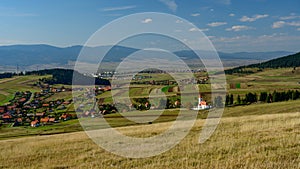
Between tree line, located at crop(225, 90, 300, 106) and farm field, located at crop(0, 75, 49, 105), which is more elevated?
farm field, located at crop(0, 75, 49, 105)

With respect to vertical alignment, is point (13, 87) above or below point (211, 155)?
above

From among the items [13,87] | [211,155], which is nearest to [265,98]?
[211,155]

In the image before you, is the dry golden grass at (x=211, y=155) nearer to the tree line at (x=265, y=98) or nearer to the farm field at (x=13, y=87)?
the tree line at (x=265, y=98)

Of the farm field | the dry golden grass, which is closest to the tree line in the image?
the dry golden grass

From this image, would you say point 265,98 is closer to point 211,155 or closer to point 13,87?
A: point 211,155

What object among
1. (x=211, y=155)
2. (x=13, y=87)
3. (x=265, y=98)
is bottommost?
(x=265, y=98)

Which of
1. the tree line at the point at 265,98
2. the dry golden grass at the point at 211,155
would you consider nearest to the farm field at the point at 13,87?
the tree line at the point at 265,98

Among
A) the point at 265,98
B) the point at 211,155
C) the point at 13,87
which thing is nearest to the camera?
the point at 211,155

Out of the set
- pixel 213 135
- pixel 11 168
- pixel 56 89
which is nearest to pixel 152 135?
pixel 213 135

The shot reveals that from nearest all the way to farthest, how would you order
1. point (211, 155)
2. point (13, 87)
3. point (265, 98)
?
point (211, 155) → point (265, 98) → point (13, 87)

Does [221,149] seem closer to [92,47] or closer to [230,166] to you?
[230,166]

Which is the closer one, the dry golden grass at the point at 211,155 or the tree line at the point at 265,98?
the dry golden grass at the point at 211,155

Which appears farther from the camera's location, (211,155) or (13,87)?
(13,87)

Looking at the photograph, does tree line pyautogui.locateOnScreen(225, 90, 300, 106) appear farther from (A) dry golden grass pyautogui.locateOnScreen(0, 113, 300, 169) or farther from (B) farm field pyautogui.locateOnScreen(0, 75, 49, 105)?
(B) farm field pyautogui.locateOnScreen(0, 75, 49, 105)
